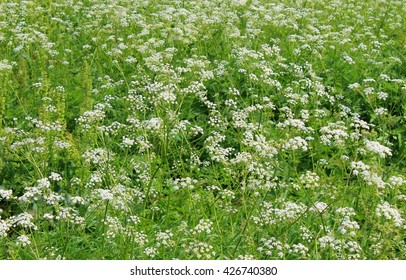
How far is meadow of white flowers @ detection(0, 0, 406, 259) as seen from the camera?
4305mm

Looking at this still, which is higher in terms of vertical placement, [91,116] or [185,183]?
[91,116]

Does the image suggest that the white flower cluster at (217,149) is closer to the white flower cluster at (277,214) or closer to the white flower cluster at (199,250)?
the white flower cluster at (277,214)

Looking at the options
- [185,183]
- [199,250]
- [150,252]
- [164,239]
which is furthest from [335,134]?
[150,252]

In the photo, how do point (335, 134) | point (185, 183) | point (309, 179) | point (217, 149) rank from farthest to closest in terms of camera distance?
point (217, 149) < point (335, 134) < point (185, 183) < point (309, 179)

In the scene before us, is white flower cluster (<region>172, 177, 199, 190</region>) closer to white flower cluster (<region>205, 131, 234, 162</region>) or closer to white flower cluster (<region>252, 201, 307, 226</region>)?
white flower cluster (<region>205, 131, 234, 162</region>)

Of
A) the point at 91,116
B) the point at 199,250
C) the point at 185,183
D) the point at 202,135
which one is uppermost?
the point at 91,116

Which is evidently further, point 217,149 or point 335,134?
point 217,149

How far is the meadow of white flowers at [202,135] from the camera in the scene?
4.30 metres

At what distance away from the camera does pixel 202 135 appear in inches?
246

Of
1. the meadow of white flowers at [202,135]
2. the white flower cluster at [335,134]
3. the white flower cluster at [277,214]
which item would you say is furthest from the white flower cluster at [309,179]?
the white flower cluster at [335,134]

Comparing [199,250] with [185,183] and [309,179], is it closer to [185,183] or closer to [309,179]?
[185,183]

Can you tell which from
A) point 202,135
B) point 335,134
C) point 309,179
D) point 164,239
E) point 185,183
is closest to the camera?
point 164,239

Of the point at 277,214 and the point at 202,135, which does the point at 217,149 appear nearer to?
the point at 277,214

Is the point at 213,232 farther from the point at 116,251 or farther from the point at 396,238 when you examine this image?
the point at 396,238
